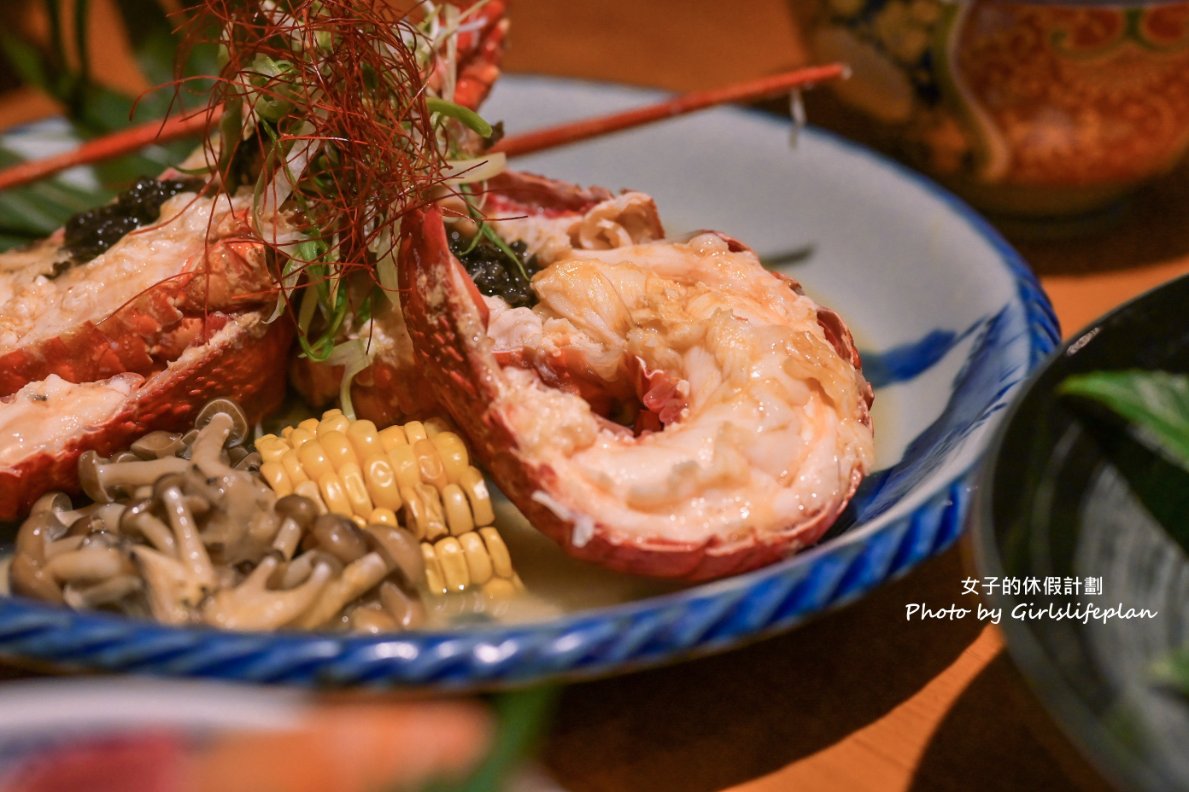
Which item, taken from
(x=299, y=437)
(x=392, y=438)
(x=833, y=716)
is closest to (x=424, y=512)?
(x=392, y=438)

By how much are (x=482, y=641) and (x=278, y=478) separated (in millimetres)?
509

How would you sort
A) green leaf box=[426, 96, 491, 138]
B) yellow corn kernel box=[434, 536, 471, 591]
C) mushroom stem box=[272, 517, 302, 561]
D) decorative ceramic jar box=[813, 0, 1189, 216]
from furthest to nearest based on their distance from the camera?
decorative ceramic jar box=[813, 0, 1189, 216]
green leaf box=[426, 96, 491, 138]
yellow corn kernel box=[434, 536, 471, 591]
mushroom stem box=[272, 517, 302, 561]

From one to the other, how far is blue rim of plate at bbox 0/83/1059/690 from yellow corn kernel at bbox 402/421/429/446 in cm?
46

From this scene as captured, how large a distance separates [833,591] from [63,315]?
1148 millimetres

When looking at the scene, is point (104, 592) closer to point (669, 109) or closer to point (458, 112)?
point (458, 112)

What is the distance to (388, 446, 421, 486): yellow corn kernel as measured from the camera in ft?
4.50

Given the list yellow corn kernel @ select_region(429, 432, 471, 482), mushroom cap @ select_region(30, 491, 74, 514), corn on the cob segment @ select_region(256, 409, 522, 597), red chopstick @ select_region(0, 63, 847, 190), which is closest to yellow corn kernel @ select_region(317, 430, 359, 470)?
corn on the cob segment @ select_region(256, 409, 522, 597)

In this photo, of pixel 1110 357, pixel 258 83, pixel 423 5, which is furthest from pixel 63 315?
pixel 1110 357

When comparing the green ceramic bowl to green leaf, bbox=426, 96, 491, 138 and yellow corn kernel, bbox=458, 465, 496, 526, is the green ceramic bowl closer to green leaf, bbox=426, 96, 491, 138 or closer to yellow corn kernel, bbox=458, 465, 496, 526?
yellow corn kernel, bbox=458, 465, 496, 526

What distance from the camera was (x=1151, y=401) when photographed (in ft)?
3.43

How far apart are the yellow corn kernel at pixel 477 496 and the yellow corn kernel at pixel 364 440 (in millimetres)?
124

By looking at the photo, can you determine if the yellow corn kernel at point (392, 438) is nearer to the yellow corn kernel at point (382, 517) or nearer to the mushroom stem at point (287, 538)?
the yellow corn kernel at point (382, 517)

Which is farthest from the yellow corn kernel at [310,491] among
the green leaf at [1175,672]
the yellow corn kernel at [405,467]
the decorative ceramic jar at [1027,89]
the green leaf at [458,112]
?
the decorative ceramic jar at [1027,89]

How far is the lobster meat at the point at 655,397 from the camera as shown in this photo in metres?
1.21
